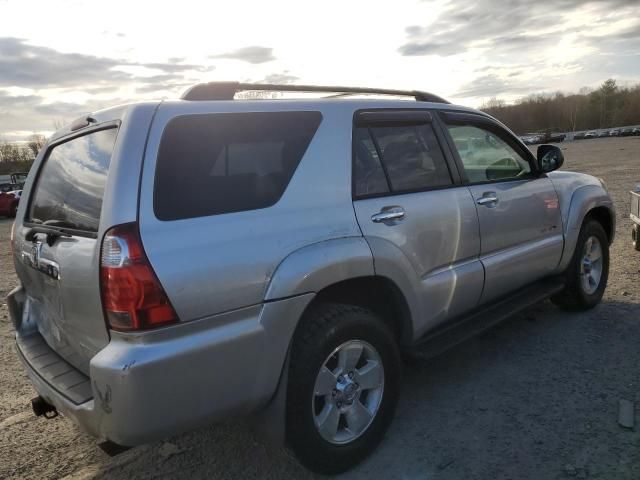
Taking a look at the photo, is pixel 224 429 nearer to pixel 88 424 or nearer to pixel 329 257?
pixel 88 424

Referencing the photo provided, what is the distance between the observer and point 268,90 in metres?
2.86

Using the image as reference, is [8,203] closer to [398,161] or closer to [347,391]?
[398,161]

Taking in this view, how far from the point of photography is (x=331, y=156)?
8.72 ft

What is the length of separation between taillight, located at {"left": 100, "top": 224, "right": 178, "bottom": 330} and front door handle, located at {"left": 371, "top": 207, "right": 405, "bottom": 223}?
1195 millimetres

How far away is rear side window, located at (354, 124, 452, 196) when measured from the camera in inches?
112

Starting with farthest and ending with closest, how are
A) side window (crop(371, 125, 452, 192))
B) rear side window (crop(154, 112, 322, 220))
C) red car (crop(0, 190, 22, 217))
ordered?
1. red car (crop(0, 190, 22, 217))
2. side window (crop(371, 125, 452, 192))
3. rear side window (crop(154, 112, 322, 220))

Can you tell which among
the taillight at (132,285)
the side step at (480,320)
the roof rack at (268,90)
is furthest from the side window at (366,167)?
the taillight at (132,285)

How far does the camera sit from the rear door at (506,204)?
3.52 m

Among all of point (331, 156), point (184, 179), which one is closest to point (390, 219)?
point (331, 156)

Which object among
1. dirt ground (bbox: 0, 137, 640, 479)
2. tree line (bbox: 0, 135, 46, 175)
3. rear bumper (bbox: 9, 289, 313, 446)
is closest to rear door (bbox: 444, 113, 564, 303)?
dirt ground (bbox: 0, 137, 640, 479)

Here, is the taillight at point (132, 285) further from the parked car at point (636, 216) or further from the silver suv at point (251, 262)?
the parked car at point (636, 216)

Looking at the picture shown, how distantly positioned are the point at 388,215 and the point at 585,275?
278cm

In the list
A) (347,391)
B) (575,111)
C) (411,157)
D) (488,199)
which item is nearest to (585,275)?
(488,199)

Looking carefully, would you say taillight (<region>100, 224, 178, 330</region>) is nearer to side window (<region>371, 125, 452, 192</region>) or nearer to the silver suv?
the silver suv
